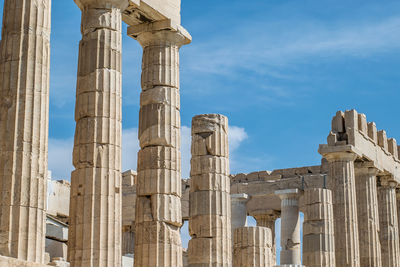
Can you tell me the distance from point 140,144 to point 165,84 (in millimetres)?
2133

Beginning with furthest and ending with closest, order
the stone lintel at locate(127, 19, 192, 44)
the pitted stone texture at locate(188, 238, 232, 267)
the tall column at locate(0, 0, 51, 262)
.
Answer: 1. the pitted stone texture at locate(188, 238, 232, 267)
2. the stone lintel at locate(127, 19, 192, 44)
3. the tall column at locate(0, 0, 51, 262)

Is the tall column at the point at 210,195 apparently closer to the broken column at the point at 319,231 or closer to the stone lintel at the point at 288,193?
the broken column at the point at 319,231

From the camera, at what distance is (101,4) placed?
26.1m

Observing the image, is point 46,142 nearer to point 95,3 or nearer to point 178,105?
point 95,3

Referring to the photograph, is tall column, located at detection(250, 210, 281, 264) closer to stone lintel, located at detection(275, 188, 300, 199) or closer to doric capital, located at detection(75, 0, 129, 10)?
stone lintel, located at detection(275, 188, 300, 199)

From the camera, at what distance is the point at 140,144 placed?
→ 2872 centimetres

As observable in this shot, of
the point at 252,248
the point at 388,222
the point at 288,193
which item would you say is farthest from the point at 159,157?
the point at 388,222

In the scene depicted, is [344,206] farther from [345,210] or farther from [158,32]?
Result: [158,32]

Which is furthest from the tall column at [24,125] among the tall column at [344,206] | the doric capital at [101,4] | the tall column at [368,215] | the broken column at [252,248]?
the tall column at [368,215]

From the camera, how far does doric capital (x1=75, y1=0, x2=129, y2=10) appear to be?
2608 cm

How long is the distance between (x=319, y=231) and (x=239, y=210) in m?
8.86

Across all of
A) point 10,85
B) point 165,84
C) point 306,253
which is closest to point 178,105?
point 165,84

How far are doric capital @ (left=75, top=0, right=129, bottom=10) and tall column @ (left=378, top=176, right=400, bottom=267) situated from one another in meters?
21.7

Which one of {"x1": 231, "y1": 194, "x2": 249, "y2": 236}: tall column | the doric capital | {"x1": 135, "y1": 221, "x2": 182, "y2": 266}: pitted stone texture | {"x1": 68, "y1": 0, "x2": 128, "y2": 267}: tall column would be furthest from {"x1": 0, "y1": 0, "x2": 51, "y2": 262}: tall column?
{"x1": 231, "y1": 194, "x2": 249, "y2": 236}: tall column
